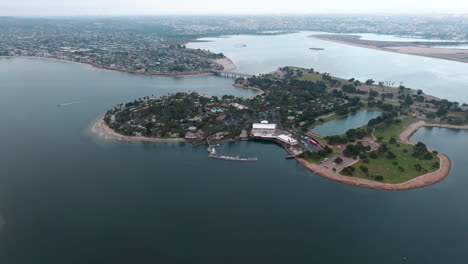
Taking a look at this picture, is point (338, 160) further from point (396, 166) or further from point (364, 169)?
point (396, 166)

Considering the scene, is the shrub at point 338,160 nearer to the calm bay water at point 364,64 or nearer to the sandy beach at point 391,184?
the sandy beach at point 391,184

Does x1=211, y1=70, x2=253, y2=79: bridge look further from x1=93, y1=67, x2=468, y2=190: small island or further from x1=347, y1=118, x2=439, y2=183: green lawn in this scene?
x1=347, y1=118, x2=439, y2=183: green lawn

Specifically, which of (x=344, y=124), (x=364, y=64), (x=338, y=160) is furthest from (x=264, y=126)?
(x=364, y=64)

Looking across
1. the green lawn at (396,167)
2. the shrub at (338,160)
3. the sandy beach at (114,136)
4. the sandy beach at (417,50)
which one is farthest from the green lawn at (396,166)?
the sandy beach at (417,50)

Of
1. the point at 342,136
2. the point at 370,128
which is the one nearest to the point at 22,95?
the point at 342,136

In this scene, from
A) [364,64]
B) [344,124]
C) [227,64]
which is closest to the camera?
[344,124]

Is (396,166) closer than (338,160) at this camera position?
Yes

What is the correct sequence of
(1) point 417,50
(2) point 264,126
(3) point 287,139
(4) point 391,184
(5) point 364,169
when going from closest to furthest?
(4) point 391,184 → (5) point 364,169 → (3) point 287,139 → (2) point 264,126 → (1) point 417,50

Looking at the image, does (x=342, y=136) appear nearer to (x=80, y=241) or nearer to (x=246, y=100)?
(x=246, y=100)
